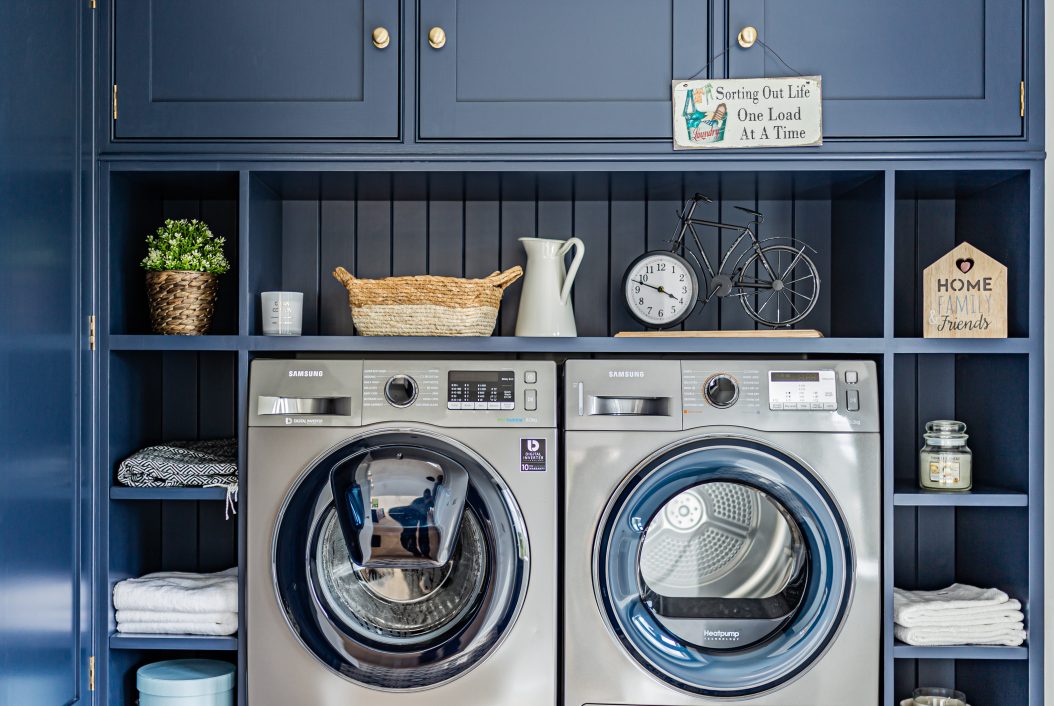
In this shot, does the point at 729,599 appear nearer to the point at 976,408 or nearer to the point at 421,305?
the point at 976,408

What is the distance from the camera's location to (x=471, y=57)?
6.49 feet

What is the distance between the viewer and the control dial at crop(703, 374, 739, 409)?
194 centimetres

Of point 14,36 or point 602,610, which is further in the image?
point 602,610

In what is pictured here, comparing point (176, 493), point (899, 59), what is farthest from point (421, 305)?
point (899, 59)

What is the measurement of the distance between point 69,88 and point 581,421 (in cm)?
131

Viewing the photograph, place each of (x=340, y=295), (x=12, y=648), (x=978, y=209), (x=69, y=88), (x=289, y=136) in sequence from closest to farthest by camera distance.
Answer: (x=12, y=648), (x=69, y=88), (x=289, y=136), (x=978, y=209), (x=340, y=295)

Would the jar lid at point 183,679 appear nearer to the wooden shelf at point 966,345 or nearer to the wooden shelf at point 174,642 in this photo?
the wooden shelf at point 174,642

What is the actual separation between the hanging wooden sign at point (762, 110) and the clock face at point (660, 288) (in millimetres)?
350

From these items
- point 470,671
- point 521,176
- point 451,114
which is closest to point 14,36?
point 451,114

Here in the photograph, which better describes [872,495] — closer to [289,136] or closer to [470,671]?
[470,671]

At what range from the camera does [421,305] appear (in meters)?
1.98

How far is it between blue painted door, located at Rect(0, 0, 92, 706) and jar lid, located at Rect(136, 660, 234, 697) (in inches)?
5.3

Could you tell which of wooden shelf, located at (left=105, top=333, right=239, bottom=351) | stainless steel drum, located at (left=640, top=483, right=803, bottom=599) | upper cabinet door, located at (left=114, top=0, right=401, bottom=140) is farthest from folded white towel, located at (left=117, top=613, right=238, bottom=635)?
upper cabinet door, located at (left=114, top=0, right=401, bottom=140)

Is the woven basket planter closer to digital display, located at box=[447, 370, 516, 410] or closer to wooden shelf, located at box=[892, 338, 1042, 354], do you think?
digital display, located at box=[447, 370, 516, 410]
